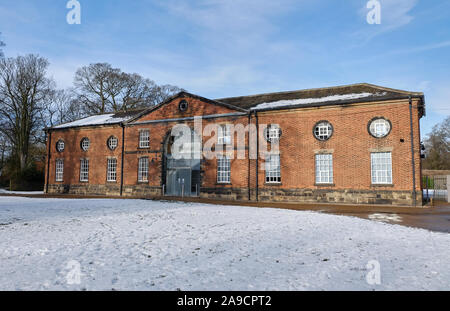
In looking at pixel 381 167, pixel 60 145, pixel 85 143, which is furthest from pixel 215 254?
pixel 60 145

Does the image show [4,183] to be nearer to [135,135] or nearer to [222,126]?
[135,135]

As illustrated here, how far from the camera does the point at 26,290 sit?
14.2 ft

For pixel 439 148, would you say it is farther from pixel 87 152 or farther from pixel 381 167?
pixel 87 152

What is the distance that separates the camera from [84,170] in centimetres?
2647

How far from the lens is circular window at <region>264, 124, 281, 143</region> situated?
1988cm

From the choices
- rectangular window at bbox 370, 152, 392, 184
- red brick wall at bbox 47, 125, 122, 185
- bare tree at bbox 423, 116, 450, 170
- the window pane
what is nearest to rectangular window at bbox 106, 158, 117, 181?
the window pane

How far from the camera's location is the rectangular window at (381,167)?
17208 millimetres

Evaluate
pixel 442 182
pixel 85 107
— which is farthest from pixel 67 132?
pixel 442 182

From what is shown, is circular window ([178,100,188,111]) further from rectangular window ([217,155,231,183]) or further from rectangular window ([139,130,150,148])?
rectangular window ([217,155,231,183])

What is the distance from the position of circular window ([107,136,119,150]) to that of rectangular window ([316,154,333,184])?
16367 millimetres

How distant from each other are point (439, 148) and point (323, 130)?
41.6 meters

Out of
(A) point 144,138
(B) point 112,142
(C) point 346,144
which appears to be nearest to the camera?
(C) point 346,144

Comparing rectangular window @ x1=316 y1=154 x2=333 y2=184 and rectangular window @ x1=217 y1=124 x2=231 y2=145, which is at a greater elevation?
rectangular window @ x1=217 y1=124 x2=231 y2=145
